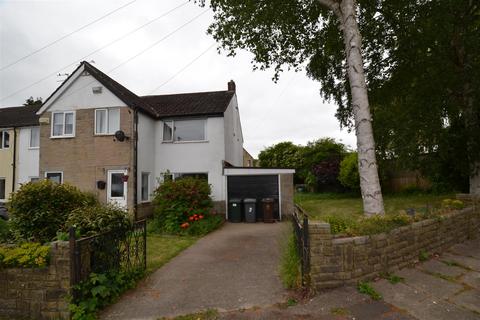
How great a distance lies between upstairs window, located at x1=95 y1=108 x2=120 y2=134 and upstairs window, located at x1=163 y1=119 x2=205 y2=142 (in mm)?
2451

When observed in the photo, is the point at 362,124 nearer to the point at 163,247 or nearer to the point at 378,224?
the point at 378,224

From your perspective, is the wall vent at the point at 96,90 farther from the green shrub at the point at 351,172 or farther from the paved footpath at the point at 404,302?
the green shrub at the point at 351,172

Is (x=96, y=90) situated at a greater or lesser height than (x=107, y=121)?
greater

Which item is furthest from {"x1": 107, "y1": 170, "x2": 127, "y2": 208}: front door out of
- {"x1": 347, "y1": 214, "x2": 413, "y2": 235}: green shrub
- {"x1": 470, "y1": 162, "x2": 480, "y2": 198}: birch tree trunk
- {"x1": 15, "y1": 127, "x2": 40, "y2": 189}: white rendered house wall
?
{"x1": 470, "y1": 162, "x2": 480, "y2": 198}: birch tree trunk

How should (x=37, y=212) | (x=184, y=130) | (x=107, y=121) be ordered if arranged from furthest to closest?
(x=184, y=130)
(x=107, y=121)
(x=37, y=212)

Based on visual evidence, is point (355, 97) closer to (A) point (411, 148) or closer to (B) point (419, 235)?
(B) point (419, 235)

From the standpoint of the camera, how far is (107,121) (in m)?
13.7

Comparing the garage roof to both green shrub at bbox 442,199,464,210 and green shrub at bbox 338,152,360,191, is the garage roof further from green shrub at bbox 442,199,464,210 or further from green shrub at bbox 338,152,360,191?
green shrub at bbox 338,152,360,191

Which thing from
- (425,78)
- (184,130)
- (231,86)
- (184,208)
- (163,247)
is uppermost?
(231,86)

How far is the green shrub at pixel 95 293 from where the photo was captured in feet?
14.2

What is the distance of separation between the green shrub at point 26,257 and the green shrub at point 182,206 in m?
6.44

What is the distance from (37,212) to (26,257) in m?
2.35

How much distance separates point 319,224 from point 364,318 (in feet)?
4.86

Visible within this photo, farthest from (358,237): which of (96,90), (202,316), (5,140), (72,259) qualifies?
(5,140)
